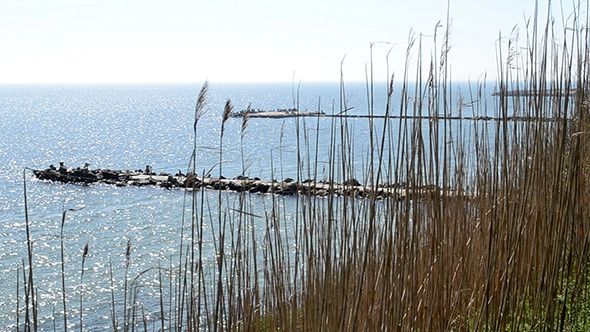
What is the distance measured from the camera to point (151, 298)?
8969 millimetres

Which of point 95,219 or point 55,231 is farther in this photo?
point 95,219

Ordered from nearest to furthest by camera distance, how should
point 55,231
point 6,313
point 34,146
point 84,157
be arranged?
1. point 6,313
2. point 55,231
3. point 84,157
4. point 34,146

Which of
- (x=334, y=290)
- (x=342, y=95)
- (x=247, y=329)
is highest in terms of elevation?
(x=342, y=95)

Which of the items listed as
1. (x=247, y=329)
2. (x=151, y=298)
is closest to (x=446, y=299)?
(x=247, y=329)

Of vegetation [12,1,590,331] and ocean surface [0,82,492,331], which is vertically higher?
vegetation [12,1,590,331]

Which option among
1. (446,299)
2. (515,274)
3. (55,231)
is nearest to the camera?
(515,274)

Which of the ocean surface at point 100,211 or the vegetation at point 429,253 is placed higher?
the vegetation at point 429,253

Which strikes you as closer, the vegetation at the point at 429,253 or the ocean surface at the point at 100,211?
the vegetation at the point at 429,253

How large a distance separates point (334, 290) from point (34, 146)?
134 ft

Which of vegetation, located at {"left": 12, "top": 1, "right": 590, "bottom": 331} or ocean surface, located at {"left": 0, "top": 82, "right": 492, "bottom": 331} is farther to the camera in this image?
ocean surface, located at {"left": 0, "top": 82, "right": 492, "bottom": 331}

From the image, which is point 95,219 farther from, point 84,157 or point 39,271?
point 84,157

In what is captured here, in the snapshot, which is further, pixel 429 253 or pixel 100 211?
pixel 100 211

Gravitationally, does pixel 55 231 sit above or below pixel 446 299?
below

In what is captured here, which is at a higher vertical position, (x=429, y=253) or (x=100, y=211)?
(x=429, y=253)
